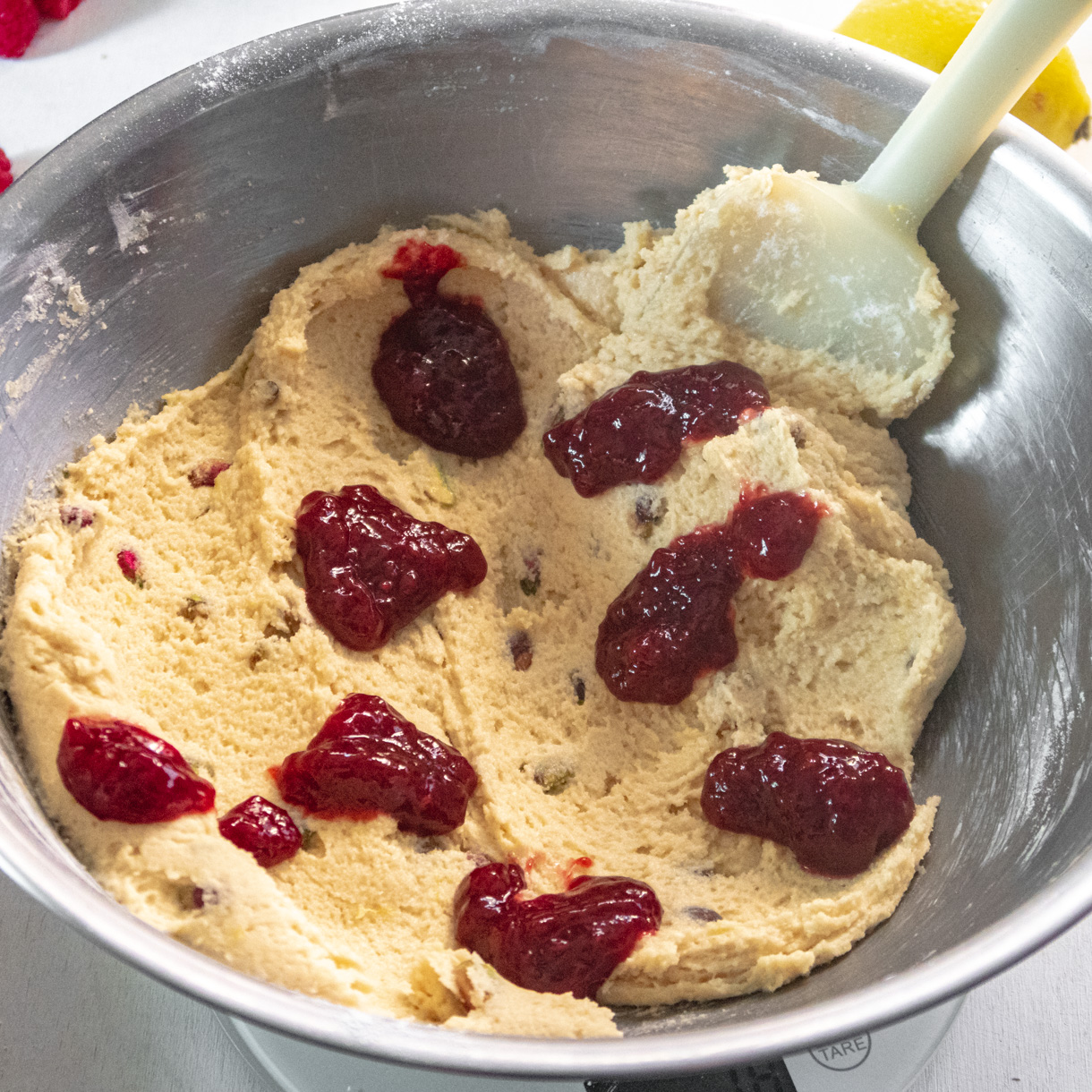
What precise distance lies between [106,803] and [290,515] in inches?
25.8

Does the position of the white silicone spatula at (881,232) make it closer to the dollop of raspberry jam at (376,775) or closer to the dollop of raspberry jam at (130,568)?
the dollop of raspberry jam at (376,775)

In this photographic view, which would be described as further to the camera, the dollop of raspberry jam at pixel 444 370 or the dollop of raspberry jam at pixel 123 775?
the dollop of raspberry jam at pixel 444 370

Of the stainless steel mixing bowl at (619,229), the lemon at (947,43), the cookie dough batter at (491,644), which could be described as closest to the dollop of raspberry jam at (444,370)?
the cookie dough batter at (491,644)

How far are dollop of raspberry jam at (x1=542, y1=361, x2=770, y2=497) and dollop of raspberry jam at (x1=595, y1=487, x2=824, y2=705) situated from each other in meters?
0.16

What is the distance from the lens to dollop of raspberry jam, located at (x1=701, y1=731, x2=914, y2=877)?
167 centimetres

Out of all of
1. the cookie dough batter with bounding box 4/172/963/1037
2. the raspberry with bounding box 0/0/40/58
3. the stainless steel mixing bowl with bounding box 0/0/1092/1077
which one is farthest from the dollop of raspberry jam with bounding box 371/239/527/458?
the raspberry with bounding box 0/0/40/58

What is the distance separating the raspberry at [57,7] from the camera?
280cm

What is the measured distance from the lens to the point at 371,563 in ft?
6.21

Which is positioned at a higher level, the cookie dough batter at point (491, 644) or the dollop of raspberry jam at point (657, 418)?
the dollop of raspberry jam at point (657, 418)

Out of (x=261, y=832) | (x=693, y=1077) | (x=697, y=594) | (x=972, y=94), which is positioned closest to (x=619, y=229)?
(x=972, y=94)

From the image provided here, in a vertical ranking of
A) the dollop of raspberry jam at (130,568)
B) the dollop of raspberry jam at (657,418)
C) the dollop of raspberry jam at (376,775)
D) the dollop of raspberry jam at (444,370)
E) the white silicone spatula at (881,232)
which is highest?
the white silicone spatula at (881,232)

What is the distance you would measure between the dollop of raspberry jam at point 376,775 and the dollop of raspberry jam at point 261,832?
5cm

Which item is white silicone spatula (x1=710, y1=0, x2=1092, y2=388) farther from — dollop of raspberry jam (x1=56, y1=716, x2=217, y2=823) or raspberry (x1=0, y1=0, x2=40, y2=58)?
raspberry (x1=0, y1=0, x2=40, y2=58)

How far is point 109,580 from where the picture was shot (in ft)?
6.04
